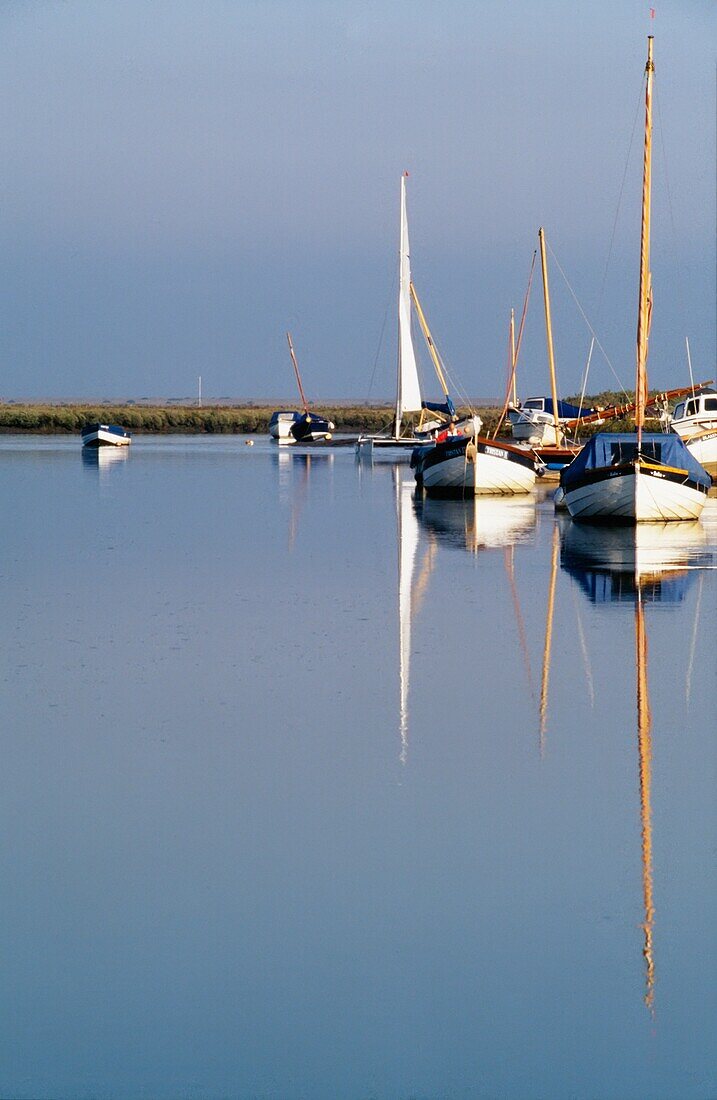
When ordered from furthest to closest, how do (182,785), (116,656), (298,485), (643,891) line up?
(298,485) < (116,656) < (182,785) < (643,891)

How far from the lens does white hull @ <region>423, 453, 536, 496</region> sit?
3934 cm

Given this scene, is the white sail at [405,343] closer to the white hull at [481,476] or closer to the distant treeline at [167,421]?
the white hull at [481,476]

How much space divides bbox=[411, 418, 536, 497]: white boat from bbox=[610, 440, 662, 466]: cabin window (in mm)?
8122

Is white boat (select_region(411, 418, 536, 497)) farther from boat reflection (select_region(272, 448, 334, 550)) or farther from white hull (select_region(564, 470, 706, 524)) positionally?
white hull (select_region(564, 470, 706, 524))

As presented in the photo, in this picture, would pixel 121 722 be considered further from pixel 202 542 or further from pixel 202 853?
pixel 202 542

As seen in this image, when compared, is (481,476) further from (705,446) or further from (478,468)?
(705,446)

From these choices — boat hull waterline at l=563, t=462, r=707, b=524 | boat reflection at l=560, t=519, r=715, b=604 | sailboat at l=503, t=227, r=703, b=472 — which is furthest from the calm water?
sailboat at l=503, t=227, r=703, b=472

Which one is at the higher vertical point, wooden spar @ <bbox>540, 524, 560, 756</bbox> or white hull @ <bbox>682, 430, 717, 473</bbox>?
white hull @ <bbox>682, 430, 717, 473</bbox>

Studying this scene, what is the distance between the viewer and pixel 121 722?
12078 mm

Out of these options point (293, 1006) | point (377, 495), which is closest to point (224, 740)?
point (293, 1006)

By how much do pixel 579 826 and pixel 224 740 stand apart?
3178mm

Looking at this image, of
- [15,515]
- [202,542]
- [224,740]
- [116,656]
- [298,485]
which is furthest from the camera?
[298,485]

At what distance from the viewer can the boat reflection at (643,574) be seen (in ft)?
28.5

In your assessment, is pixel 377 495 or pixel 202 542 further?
pixel 377 495
